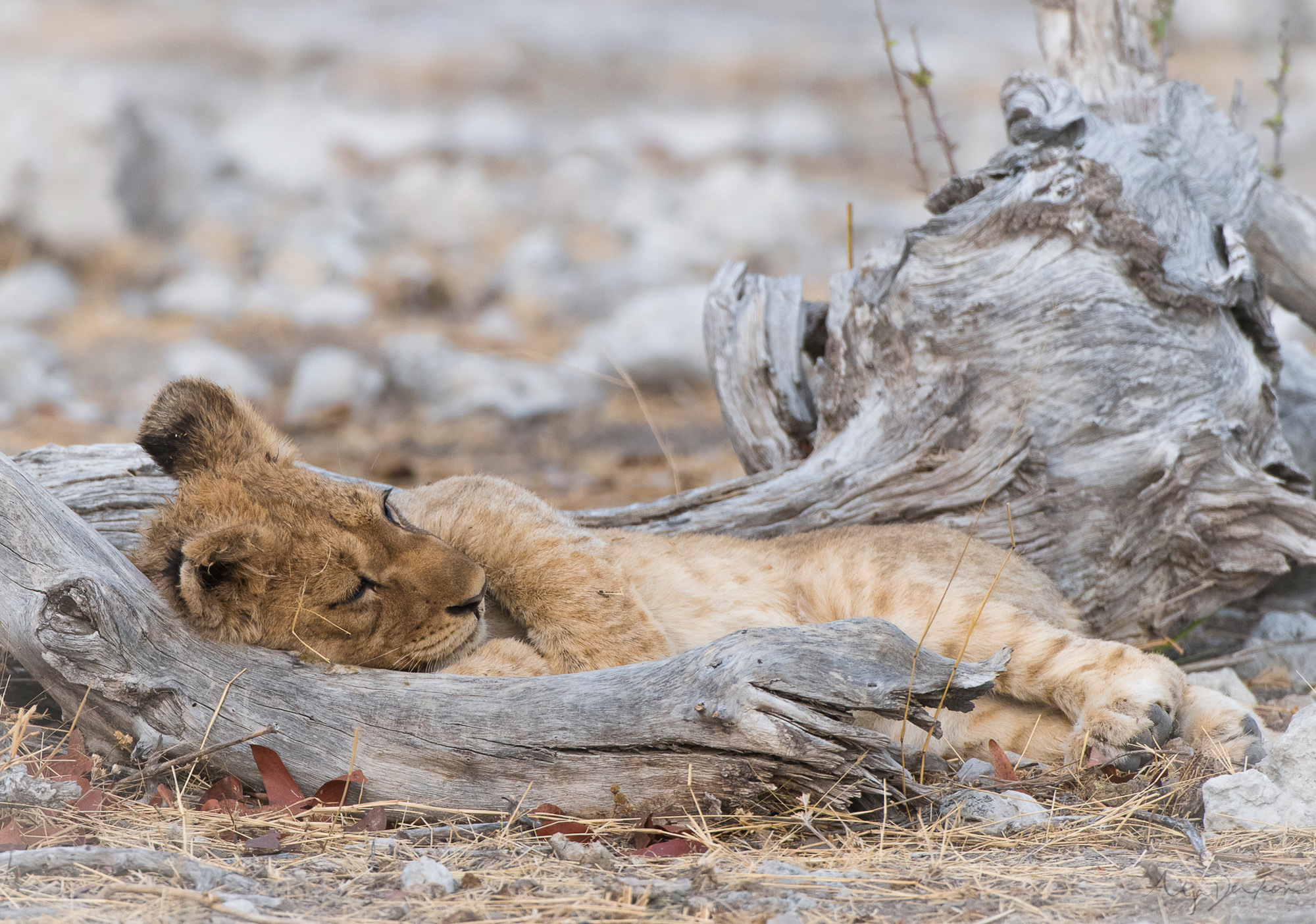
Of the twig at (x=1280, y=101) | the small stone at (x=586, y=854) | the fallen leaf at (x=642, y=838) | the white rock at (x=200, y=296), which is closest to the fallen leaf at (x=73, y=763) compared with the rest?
the small stone at (x=586, y=854)

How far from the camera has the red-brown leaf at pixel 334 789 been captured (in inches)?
131

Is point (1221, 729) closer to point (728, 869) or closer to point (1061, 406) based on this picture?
point (1061, 406)

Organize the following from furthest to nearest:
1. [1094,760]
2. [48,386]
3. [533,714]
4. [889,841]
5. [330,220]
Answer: [330,220]
[48,386]
[1094,760]
[533,714]
[889,841]

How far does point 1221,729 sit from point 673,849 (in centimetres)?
200

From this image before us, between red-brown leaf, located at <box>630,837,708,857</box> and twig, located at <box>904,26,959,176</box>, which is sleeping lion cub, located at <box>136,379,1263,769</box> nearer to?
red-brown leaf, located at <box>630,837,708,857</box>

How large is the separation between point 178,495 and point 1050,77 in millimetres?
4843

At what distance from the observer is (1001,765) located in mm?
3770

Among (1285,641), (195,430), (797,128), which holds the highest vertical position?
(797,128)

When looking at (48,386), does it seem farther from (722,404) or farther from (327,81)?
(327,81)

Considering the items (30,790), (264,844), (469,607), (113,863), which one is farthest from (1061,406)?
(30,790)

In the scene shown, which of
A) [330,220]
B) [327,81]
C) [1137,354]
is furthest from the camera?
[327,81]

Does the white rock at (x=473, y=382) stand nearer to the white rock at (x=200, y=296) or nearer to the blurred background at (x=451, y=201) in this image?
the blurred background at (x=451, y=201)

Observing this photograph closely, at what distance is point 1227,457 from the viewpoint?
482cm

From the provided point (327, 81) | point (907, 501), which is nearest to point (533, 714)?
point (907, 501)
